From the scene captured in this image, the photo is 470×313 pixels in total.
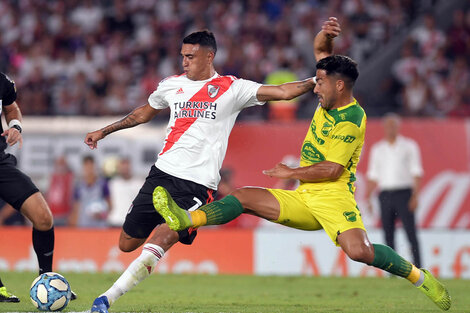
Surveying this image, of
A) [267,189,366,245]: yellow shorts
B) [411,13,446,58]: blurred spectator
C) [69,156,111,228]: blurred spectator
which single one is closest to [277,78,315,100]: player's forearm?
[267,189,366,245]: yellow shorts

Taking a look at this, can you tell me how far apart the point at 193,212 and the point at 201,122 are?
105 centimetres

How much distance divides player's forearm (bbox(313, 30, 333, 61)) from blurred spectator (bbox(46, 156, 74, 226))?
753cm

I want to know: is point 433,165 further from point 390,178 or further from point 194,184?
point 194,184

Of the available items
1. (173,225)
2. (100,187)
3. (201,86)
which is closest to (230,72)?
(100,187)

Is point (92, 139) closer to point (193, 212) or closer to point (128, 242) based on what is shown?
point (128, 242)

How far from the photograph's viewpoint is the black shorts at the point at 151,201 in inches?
285

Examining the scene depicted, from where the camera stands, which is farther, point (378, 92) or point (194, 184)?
point (378, 92)

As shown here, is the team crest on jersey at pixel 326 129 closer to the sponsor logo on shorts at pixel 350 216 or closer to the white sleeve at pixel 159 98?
the sponsor logo on shorts at pixel 350 216

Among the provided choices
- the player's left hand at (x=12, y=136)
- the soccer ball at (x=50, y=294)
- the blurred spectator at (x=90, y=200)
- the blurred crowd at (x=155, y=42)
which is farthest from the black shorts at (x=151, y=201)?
the blurred crowd at (x=155, y=42)

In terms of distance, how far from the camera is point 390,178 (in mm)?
12125

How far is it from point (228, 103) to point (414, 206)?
5.29 metres

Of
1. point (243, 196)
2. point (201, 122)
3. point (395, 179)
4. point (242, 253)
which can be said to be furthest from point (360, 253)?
point (242, 253)

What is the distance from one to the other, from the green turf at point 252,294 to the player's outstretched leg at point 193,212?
112 centimetres

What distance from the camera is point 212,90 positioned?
750 centimetres
